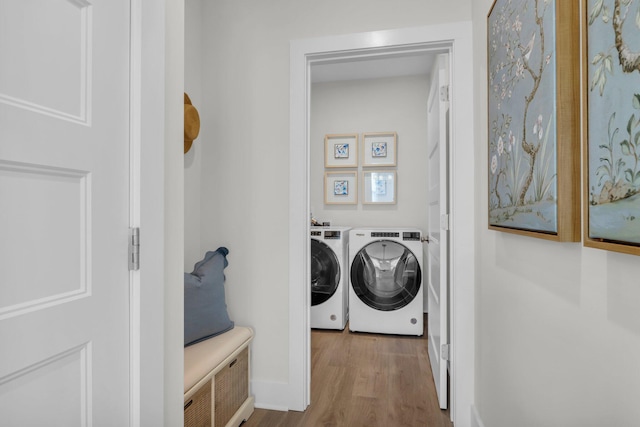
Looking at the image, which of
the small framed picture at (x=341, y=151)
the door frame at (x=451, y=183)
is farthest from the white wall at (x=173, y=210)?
the small framed picture at (x=341, y=151)

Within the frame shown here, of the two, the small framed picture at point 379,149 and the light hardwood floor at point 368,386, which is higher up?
the small framed picture at point 379,149

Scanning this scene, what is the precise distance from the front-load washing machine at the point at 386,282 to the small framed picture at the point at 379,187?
28.3 inches

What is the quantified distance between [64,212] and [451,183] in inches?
67.7

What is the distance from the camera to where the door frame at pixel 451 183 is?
1.84 m

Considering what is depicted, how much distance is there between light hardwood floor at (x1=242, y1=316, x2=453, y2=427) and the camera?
1.97m

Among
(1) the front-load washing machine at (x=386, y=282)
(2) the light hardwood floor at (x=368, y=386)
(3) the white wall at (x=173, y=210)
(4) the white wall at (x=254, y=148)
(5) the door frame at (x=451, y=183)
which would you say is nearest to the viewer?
(3) the white wall at (x=173, y=210)

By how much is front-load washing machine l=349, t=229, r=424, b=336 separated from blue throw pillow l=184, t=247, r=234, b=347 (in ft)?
5.40

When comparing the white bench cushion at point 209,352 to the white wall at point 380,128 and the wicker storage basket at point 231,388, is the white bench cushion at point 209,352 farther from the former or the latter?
the white wall at point 380,128

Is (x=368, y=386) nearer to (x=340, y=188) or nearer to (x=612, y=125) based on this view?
(x=612, y=125)

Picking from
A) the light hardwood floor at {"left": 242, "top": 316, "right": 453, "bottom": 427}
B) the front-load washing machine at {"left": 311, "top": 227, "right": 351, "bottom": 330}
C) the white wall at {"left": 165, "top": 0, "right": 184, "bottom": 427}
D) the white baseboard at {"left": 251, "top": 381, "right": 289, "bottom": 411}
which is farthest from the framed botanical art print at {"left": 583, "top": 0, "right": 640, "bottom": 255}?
the front-load washing machine at {"left": 311, "top": 227, "right": 351, "bottom": 330}

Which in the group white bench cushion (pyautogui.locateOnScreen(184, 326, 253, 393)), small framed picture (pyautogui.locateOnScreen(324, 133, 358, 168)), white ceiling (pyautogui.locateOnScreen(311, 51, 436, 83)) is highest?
white ceiling (pyautogui.locateOnScreen(311, 51, 436, 83))

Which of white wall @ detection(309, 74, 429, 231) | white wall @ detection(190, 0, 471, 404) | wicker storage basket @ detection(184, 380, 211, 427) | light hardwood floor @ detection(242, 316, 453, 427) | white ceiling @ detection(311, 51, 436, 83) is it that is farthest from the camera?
white wall @ detection(309, 74, 429, 231)

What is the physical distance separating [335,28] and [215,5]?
2.65ft

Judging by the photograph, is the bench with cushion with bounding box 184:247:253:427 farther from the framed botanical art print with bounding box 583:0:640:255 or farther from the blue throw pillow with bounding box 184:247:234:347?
the framed botanical art print with bounding box 583:0:640:255
